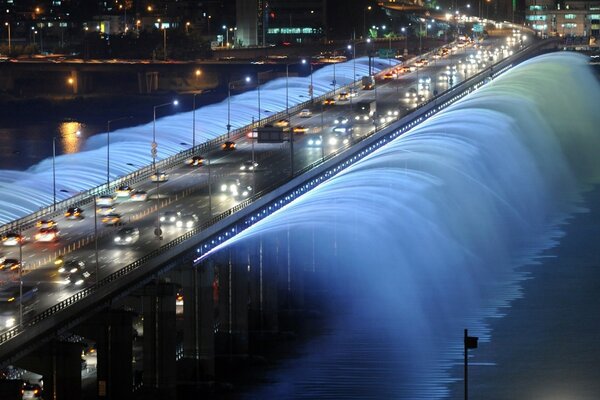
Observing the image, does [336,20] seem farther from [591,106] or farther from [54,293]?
[54,293]

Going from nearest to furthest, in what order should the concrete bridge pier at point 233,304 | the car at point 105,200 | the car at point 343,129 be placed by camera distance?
the concrete bridge pier at point 233,304 → the car at point 105,200 → the car at point 343,129

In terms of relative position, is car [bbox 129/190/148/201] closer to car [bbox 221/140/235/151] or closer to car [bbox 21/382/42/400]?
car [bbox 221/140/235/151]

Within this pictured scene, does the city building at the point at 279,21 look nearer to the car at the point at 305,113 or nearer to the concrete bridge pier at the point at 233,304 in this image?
the car at the point at 305,113

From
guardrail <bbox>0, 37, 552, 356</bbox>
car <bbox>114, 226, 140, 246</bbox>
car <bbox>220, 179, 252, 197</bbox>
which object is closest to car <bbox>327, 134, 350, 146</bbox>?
guardrail <bbox>0, 37, 552, 356</bbox>

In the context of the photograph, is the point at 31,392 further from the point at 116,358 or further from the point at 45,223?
the point at 45,223

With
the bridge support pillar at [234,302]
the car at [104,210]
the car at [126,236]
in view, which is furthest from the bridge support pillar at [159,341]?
the car at [104,210]

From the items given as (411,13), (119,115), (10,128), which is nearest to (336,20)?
(411,13)
